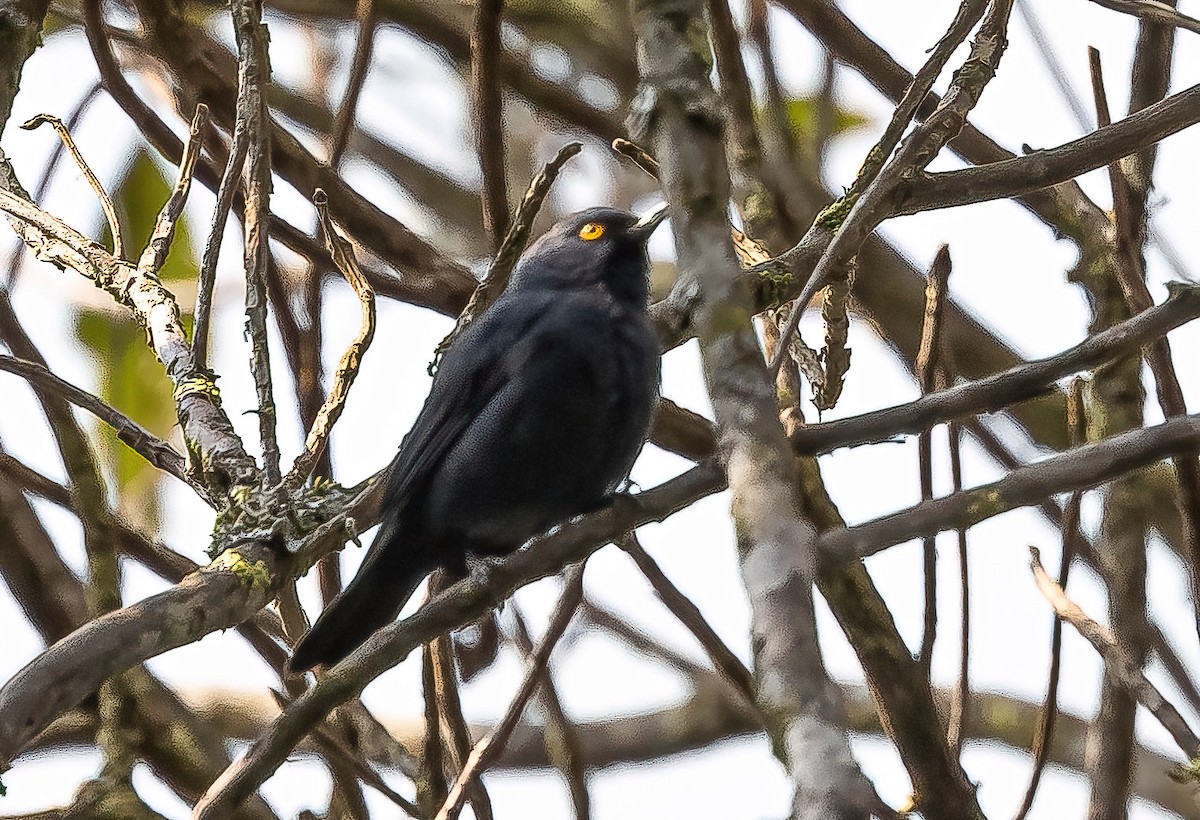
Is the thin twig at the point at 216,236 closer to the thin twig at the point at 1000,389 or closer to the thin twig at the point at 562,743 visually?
the thin twig at the point at 562,743

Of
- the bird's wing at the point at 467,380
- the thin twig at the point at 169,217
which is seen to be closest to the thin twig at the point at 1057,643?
the bird's wing at the point at 467,380

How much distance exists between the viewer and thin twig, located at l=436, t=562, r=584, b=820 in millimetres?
3145

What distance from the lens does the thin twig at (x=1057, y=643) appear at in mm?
3295

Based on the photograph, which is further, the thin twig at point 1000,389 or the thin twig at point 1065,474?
the thin twig at point 1000,389

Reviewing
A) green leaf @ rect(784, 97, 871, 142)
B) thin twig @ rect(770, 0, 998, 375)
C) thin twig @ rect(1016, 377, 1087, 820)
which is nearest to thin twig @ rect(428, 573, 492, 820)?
thin twig @ rect(1016, 377, 1087, 820)

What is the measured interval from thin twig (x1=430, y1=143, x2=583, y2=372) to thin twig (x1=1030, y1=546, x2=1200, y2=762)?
147 cm

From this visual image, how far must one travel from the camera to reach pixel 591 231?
470 centimetres

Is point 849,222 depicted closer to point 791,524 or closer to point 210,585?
point 791,524

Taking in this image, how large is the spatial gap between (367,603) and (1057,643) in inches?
75.3

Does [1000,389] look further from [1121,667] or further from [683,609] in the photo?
[683,609]

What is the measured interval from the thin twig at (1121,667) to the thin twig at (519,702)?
3.66 ft

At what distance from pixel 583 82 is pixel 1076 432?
331 cm

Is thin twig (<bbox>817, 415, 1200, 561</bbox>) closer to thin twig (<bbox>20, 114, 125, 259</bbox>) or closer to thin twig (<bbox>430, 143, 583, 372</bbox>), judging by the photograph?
thin twig (<bbox>430, 143, 583, 372</bbox>)

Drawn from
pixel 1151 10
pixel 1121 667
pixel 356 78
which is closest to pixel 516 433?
pixel 356 78
